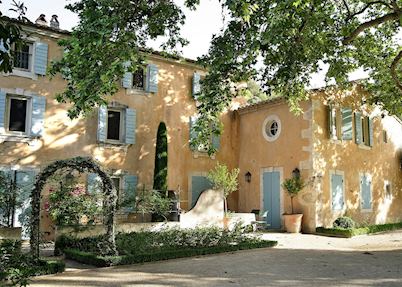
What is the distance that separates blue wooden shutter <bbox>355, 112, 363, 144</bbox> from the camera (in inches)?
708

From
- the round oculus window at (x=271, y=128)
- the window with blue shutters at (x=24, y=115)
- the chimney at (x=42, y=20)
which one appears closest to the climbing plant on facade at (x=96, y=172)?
the window with blue shutters at (x=24, y=115)

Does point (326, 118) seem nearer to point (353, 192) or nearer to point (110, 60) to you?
point (353, 192)

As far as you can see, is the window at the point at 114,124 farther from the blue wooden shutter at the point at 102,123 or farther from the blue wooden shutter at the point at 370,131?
the blue wooden shutter at the point at 370,131

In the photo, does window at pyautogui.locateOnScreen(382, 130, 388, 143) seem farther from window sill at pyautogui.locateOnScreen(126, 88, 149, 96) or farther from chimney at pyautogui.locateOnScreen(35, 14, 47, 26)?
chimney at pyautogui.locateOnScreen(35, 14, 47, 26)

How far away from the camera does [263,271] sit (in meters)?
7.96

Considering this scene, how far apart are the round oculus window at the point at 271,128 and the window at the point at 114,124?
20.8 feet

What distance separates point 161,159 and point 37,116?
476 centimetres

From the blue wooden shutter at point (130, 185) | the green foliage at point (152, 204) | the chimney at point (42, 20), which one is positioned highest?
the chimney at point (42, 20)

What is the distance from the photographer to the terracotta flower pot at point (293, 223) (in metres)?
15.4

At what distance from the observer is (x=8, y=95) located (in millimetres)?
13508

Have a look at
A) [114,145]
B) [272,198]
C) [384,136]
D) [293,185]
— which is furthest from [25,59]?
[384,136]

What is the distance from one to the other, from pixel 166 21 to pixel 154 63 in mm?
7629

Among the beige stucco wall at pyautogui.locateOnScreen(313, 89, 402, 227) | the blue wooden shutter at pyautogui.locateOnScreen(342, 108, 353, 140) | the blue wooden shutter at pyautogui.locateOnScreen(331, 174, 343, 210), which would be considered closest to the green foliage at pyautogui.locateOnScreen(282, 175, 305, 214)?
the beige stucco wall at pyautogui.locateOnScreen(313, 89, 402, 227)

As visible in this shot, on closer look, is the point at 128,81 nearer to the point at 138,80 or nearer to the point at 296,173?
the point at 138,80
